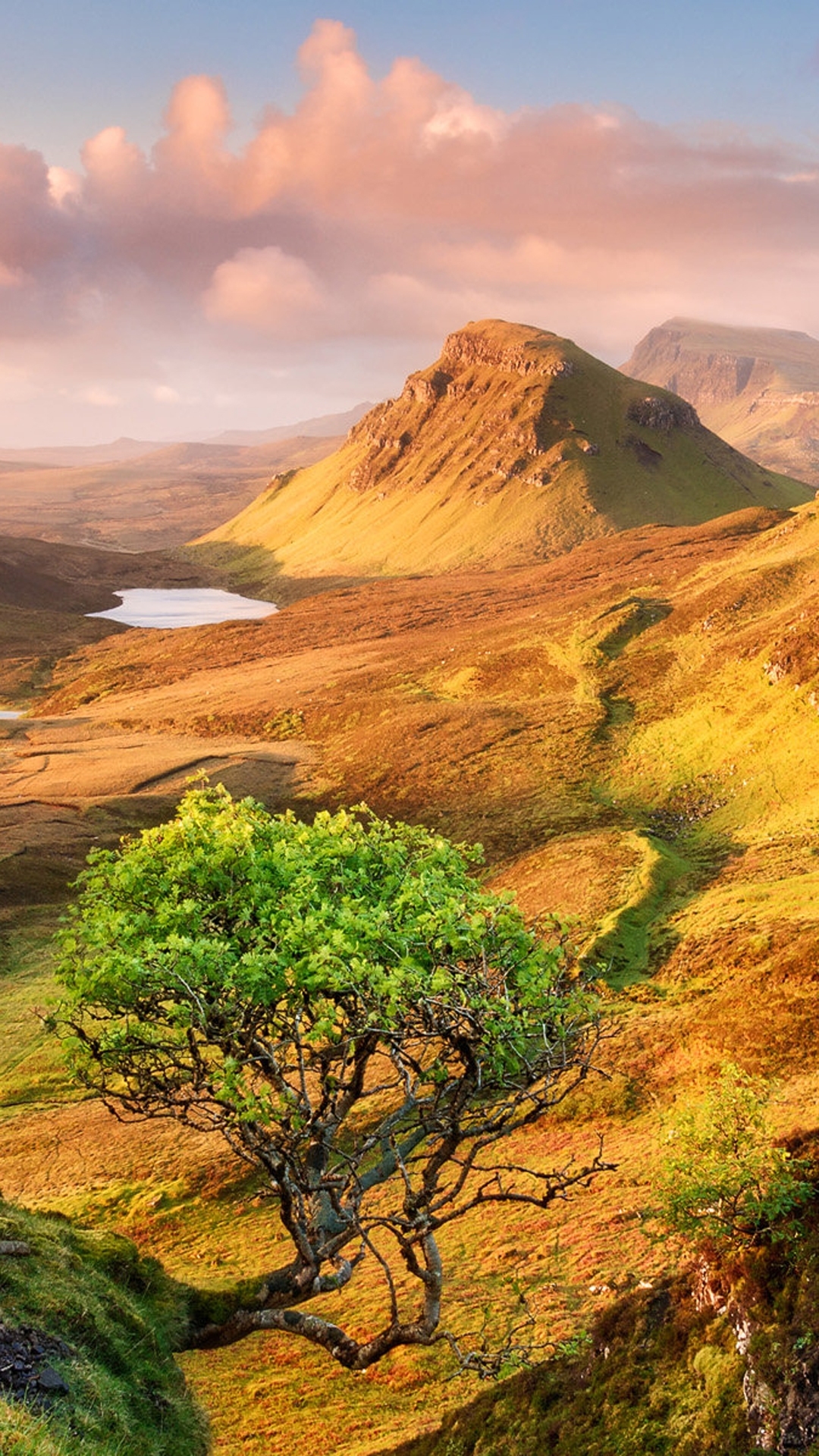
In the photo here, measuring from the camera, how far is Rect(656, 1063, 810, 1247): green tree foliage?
49.0ft

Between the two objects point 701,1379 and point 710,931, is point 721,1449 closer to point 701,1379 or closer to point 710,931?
point 701,1379

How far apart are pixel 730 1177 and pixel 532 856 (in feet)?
132

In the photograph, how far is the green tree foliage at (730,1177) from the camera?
49.0 ft

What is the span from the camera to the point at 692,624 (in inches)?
3447

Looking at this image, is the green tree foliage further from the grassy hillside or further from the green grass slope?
the green grass slope

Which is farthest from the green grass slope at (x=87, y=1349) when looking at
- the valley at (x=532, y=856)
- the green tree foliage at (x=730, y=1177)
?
the green tree foliage at (x=730, y=1177)

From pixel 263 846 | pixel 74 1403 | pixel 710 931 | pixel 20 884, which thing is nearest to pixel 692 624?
pixel 710 931

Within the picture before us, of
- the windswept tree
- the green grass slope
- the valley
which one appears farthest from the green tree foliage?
the green grass slope

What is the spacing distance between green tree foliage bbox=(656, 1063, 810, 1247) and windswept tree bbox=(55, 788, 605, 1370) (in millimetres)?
1998

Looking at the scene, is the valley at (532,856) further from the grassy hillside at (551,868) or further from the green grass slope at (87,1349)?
the green grass slope at (87,1349)

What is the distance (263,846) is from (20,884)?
4928 cm

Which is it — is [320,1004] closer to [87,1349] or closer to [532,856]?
[87,1349]

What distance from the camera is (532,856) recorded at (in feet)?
182

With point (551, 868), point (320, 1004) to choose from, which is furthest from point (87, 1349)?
point (551, 868)
